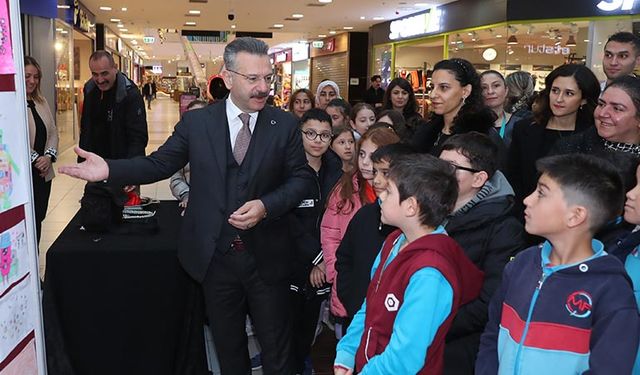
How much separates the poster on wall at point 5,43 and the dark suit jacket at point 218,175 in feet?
Result: 1.94

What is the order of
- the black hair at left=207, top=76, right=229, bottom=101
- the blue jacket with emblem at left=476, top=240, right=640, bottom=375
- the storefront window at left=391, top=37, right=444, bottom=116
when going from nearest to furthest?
the blue jacket with emblem at left=476, top=240, right=640, bottom=375 < the black hair at left=207, top=76, right=229, bottom=101 < the storefront window at left=391, top=37, right=444, bottom=116

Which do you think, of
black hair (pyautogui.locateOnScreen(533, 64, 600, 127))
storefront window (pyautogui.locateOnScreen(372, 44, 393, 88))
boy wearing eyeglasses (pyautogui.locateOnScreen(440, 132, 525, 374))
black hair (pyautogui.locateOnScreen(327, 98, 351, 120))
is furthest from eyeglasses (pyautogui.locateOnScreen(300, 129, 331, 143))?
storefront window (pyautogui.locateOnScreen(372, 44, 393, 88))

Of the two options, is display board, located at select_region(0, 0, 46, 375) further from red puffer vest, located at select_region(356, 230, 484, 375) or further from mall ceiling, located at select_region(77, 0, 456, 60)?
mall ceiling, located at select_region(77, 0, 456, 60)

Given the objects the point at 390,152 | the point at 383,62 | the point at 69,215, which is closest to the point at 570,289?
the point at 390,152

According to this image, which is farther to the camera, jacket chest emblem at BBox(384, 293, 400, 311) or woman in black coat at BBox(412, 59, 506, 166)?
woman in black coat at BBox(412, 59, 506, 166)

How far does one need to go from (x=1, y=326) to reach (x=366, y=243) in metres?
1.28

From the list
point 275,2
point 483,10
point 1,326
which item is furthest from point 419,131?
point 275,2

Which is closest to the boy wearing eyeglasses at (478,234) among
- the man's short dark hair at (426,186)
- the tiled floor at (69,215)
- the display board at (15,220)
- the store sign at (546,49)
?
the man's short dark hair at (426,186)

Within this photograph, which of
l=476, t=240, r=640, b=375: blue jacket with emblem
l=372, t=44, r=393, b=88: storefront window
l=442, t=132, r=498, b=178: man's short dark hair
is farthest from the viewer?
l=372, t=44, r=393, b=88: storefront window

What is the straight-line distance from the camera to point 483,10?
→ 42.0 ft

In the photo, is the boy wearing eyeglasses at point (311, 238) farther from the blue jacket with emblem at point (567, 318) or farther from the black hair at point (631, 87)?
the black hair at point (631, 87)

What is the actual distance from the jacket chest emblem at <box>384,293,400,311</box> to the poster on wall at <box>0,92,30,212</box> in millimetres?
1146

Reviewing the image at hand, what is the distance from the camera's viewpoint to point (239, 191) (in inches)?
97.2

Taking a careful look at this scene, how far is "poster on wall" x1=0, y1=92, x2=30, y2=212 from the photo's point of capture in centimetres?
180
